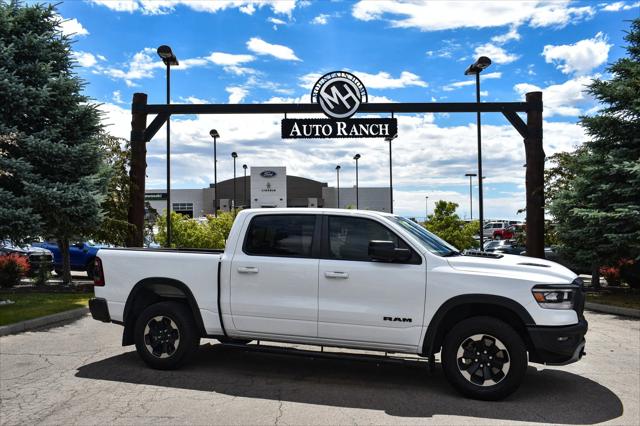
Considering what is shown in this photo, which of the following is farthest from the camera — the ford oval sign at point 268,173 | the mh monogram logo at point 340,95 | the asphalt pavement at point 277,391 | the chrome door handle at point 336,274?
the ford oval sign at point 268,173

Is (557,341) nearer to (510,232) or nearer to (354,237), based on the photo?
(354,237)

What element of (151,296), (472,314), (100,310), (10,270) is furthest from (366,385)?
(10,270)

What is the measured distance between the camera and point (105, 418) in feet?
15.8

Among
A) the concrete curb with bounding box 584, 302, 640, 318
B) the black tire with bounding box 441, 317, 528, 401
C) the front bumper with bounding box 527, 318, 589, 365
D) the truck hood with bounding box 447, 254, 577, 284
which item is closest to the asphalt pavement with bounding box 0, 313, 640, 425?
the black tire with bounding box 441, 317, 528, 401

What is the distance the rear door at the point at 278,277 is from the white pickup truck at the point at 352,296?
0.01 m

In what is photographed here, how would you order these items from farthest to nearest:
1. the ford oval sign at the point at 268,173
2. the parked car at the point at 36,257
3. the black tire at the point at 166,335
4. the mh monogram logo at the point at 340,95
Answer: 1. the ford oval sign at the point at 268,173
2. the parked car at the point at 36,257
3. the mh monogram logo at the point at 340,95
4. the black tire at the point at 166,335

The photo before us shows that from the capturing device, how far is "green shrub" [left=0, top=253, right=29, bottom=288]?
590 inches

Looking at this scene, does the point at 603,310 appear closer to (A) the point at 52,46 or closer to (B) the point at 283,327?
(B) the point at 283,327

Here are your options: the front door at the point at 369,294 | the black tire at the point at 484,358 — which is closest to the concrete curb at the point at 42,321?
the front door at the point at 369,294

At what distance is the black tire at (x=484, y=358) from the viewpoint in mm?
5270

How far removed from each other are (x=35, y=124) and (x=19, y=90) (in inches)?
49.1

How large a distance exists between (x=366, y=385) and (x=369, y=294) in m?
1.05

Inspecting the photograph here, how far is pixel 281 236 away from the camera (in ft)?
20.5

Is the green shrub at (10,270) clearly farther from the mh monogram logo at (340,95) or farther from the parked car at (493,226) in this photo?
the parked car at (493,226)
